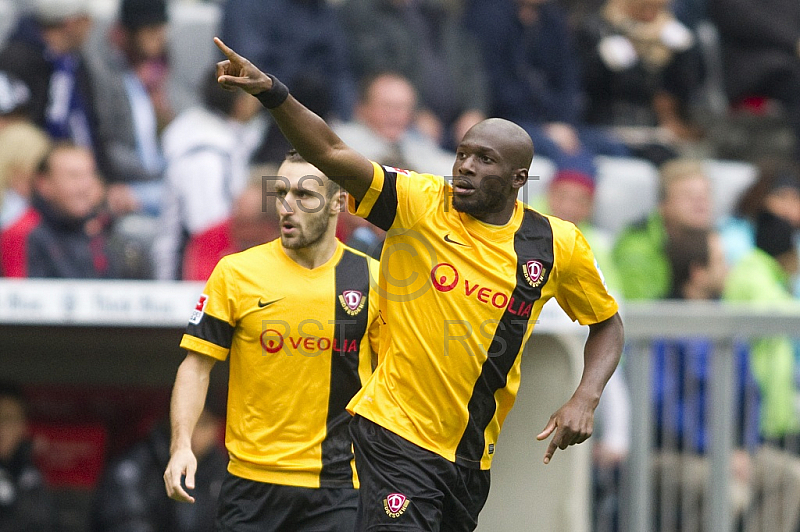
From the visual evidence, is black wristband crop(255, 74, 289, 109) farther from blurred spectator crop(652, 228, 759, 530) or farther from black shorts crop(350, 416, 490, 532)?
blurred spectator crop(652, 228, 759, 530)

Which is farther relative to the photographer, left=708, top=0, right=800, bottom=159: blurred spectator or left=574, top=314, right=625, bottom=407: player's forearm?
left=708, top=0, right=800, bottom=159: blurred spectator

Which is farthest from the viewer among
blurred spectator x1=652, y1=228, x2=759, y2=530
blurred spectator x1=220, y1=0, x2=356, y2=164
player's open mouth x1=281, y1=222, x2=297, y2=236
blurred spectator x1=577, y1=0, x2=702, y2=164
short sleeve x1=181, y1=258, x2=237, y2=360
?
blurred spectator x1=577, y1=0, x2=702, y2=164

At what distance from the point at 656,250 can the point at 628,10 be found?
3061 mm

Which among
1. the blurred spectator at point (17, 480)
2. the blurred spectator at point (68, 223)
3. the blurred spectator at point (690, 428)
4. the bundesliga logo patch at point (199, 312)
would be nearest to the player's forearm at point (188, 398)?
the bundesliga logo patch at point (199, 312)

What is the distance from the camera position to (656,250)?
29.5 ft

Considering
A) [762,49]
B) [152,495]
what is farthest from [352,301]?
[762,49]

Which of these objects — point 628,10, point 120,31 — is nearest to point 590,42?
point 628,10

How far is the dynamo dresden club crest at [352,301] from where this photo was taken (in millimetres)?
5684

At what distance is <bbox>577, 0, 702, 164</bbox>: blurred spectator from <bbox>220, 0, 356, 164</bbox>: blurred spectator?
2.49 m

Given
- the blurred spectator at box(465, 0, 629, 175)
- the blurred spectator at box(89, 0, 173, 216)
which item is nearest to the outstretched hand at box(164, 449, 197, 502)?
the blurred spectator at box(89, 0, 173, 216)

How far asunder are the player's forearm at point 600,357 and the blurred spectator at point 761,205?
186 inches

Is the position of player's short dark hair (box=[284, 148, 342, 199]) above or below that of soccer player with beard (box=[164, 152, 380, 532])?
above

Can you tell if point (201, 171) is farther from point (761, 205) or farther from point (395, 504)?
point (761, 205)

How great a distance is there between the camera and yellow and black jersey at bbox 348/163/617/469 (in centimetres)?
499
